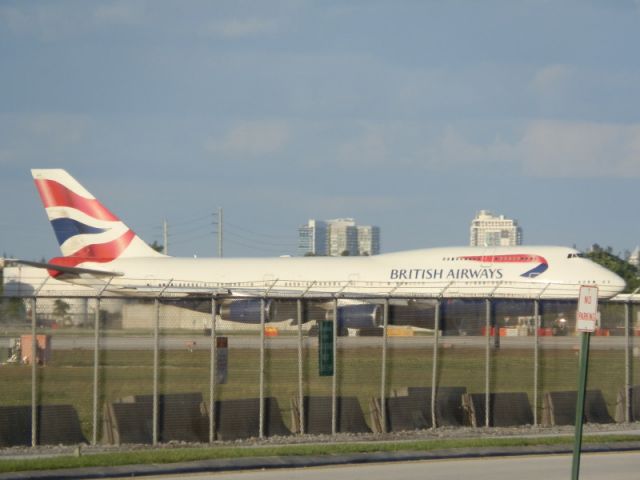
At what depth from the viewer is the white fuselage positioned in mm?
46812

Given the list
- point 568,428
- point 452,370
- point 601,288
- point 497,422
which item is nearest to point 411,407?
point 497,422

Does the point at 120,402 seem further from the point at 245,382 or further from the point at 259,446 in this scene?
the point at 245,382

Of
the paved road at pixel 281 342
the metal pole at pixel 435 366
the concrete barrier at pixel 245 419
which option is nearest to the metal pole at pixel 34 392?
the paved road at pixel 281 342

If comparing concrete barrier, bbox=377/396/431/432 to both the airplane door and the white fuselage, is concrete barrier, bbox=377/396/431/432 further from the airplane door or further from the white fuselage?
the airplane door

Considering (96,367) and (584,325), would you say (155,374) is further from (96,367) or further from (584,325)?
(584,325)

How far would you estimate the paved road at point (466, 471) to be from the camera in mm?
14742

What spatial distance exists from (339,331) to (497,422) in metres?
3.58

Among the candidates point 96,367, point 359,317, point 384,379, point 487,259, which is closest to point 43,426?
point 96,367

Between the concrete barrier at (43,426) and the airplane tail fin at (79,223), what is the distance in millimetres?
38796

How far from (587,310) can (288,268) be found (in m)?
38.4

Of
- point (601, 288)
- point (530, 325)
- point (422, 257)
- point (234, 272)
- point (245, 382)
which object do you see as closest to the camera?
point (245, 382)

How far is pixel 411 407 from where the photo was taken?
69.1 feet

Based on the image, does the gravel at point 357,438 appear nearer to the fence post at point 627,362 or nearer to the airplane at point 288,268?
the fence post at point 627,362

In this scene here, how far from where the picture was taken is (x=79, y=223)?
185 feet
